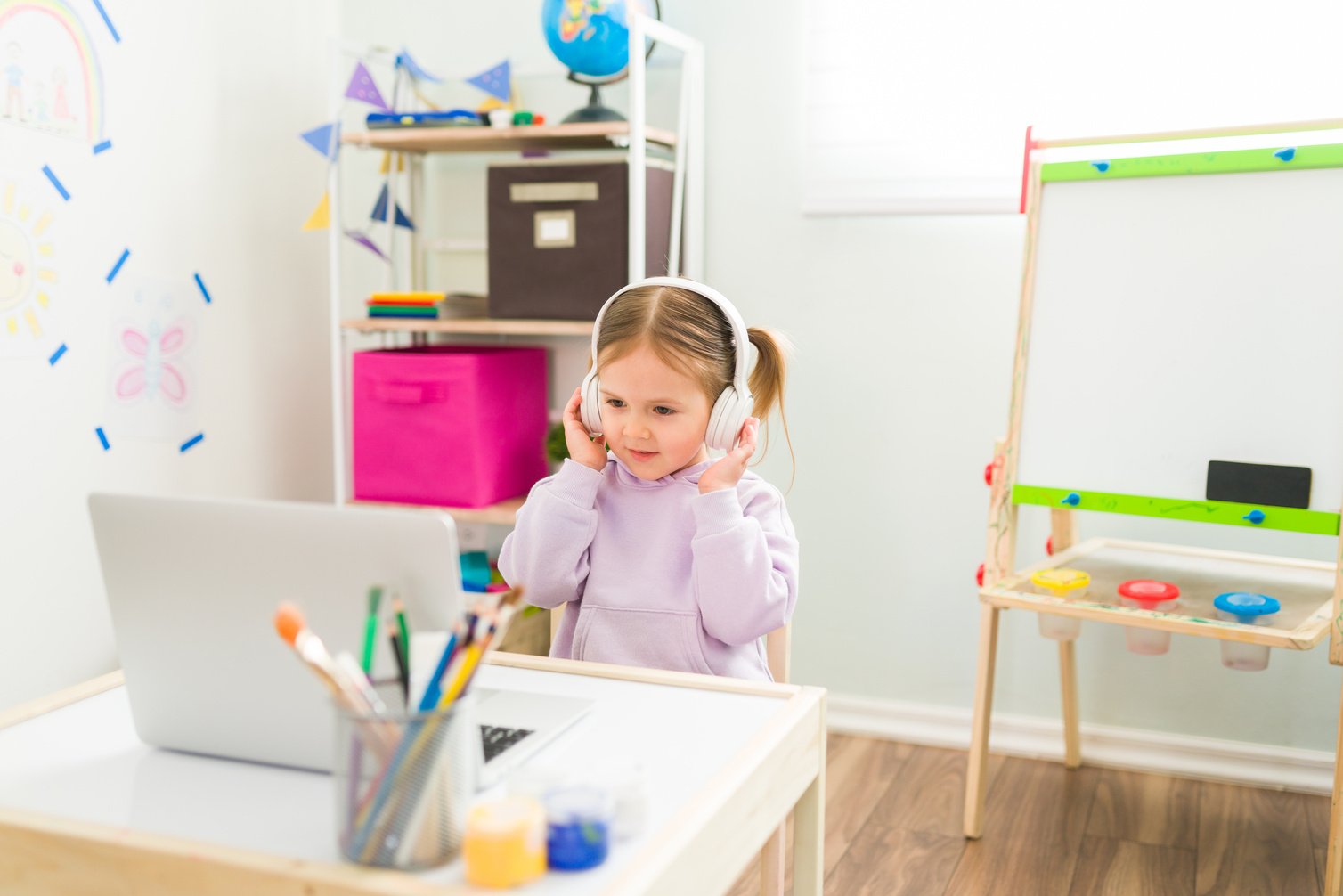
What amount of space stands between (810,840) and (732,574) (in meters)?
0.31

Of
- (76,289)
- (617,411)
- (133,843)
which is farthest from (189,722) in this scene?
(76,289)

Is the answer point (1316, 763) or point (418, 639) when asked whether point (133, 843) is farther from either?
point (1316, 763)

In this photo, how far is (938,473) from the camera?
250cm

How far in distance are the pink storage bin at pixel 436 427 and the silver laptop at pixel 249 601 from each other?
156cm

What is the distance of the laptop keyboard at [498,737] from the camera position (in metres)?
0.88

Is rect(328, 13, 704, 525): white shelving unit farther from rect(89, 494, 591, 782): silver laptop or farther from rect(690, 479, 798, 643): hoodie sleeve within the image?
rect(89, 494, 591, 782): silver laptop

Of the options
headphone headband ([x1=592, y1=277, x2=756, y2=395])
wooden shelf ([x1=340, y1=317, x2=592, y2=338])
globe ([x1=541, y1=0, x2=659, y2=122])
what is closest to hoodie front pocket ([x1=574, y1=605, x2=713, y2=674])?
headphone headband ([x1=592, y1=277, x2=756, y2=395])

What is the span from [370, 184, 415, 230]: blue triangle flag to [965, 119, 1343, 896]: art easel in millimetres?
1411

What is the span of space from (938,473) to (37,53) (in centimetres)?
186

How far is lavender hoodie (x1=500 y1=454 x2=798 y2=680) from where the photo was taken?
128 cm

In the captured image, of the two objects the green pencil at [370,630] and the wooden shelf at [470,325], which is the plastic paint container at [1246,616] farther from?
the green pencil at [370,630]

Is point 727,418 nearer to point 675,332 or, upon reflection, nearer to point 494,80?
point 675,332

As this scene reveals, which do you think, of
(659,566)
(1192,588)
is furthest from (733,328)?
(1192,588)

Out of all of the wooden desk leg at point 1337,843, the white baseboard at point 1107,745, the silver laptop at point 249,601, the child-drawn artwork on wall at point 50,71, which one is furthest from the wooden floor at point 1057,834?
the child-drawn artwork on wall at point 50,71
